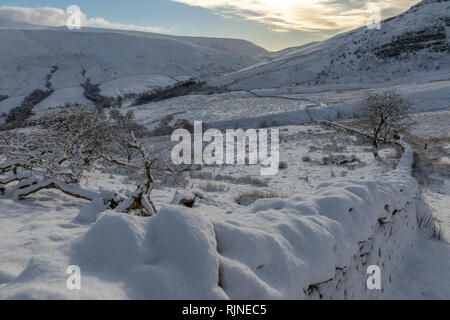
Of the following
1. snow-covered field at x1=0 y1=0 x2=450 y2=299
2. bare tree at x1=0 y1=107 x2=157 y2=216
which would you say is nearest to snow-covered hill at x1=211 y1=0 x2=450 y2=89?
snow-covered field at x1=0 y1=0 x2=450 y2=299

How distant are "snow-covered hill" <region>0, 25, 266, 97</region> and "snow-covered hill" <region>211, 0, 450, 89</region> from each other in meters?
39.9

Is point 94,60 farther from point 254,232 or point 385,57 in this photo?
point 254,232

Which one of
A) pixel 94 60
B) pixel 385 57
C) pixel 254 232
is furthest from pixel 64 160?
pixel 94 60

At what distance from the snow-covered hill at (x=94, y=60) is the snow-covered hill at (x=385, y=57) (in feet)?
131

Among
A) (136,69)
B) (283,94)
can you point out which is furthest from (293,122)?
(136,69)

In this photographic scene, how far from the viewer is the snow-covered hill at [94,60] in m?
89.0

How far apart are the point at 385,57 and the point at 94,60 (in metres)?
100

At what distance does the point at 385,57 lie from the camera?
5775cm

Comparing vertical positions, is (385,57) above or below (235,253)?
above

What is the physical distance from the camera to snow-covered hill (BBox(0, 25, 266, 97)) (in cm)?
8900

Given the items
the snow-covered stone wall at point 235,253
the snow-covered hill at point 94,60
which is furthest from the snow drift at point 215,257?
the snow-covered hill at point 94,60

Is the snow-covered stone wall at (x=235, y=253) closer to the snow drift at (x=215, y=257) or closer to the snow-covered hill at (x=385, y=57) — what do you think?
the snow drift at (x=215, y=257)

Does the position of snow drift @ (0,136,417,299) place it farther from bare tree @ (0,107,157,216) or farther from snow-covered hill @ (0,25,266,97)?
snow-covered hill @ (0,25,266,97)
